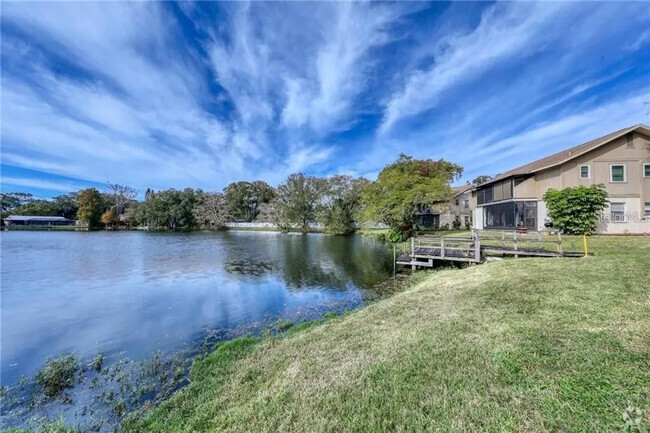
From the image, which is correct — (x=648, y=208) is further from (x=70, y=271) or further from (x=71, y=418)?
(x=70, y=271)

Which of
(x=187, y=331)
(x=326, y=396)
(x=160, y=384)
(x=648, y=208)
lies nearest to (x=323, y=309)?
(x=187, y=331)

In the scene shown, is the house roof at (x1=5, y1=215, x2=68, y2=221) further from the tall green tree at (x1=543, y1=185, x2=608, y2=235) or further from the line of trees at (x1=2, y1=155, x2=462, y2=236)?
the tall green tree at (x1=543, y1=185, x2=608, y2=235)

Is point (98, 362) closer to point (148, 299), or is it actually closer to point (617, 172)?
point (148, 299)

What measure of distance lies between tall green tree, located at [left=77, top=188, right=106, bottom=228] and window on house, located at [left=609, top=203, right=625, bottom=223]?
8500cm

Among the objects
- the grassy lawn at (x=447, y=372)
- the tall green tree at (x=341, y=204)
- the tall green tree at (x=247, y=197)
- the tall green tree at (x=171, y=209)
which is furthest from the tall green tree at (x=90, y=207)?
the grassy lawn at (x=447, y=372)

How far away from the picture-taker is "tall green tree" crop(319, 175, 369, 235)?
46.3 metres

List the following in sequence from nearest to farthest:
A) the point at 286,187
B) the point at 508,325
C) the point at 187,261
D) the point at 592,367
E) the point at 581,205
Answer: the point at 592,367, the point at 508,325, the point at 581,205, the point at 187,261, the point at 286,187

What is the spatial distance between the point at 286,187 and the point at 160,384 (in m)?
52.4

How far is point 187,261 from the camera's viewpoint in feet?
65.9

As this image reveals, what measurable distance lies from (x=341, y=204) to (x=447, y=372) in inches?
1749

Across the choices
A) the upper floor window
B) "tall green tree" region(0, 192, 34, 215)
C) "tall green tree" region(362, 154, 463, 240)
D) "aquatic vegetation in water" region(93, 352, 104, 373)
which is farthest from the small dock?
"tall green tree" region(0, 192, 34, 215)

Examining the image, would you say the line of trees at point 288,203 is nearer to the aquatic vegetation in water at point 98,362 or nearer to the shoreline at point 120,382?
the shoreline at point 120,382

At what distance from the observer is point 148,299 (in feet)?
36.0

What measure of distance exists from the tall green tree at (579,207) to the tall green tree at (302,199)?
122 feet
